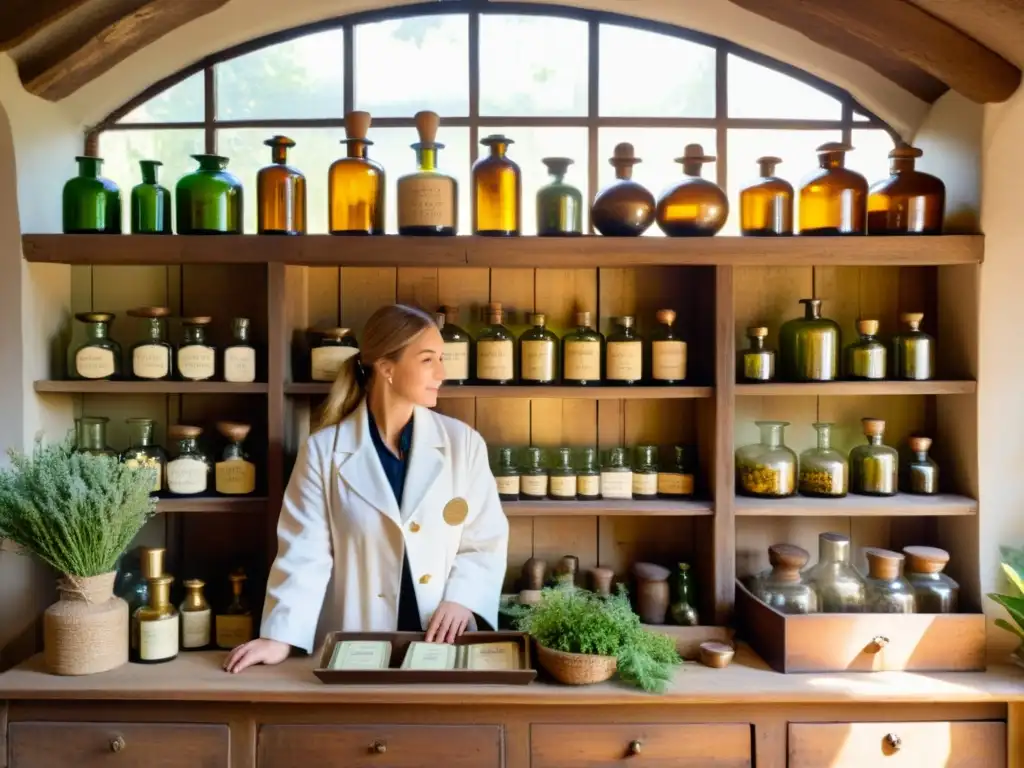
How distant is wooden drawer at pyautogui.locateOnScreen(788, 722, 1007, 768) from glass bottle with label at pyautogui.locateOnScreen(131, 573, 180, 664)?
1.37m

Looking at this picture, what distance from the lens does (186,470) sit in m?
1.99

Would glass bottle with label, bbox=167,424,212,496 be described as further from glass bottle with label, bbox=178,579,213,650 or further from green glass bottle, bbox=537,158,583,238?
green glass bottle, bbox=537,158,583,238

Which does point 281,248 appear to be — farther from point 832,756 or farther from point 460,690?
point 832,756

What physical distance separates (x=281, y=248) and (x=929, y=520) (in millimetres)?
1792

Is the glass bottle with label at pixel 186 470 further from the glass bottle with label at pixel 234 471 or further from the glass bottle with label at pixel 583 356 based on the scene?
the glass bottle with label at pixel 583 356

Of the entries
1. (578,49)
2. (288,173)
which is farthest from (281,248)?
(578,49)

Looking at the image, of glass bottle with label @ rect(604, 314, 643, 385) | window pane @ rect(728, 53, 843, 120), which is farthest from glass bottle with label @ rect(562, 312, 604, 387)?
window pane @ rect(728, 53, 843, 120)

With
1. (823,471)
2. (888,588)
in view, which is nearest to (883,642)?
(888,588)

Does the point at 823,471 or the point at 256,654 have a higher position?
the point at 823,471

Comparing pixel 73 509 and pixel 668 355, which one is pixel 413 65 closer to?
pixel 668 355

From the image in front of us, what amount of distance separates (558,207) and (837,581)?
109cm

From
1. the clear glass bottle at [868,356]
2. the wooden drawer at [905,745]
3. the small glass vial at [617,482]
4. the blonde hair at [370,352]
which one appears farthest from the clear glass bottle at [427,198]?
the wooden drawer at [905,745]

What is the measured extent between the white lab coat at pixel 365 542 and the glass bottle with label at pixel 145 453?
0.37 m

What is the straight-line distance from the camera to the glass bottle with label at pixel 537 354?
2029mm
